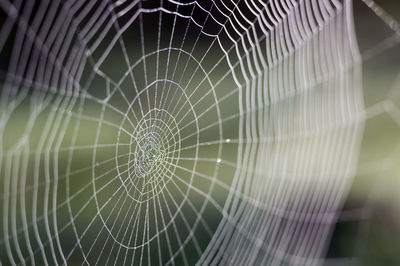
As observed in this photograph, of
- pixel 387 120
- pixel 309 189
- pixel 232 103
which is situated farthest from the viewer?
pixel 387 120

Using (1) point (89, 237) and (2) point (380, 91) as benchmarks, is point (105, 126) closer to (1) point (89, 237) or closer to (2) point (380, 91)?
(1) point (89, 237)

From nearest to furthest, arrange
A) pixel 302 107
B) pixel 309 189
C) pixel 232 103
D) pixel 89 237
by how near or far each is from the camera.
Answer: pixel 302 107, pixel 309 189, pixel 89 237, pixel 232 103

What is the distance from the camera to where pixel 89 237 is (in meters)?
2.31

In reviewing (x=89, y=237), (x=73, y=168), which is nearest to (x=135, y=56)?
(x=73, y=168)

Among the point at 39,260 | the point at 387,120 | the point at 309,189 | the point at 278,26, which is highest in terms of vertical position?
the point at 278,26

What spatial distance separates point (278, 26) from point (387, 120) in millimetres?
1252

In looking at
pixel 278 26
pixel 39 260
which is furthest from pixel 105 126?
pixel 278 26

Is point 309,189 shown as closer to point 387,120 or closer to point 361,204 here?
point 361,204

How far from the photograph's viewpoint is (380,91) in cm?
265

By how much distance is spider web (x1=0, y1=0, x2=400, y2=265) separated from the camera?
1.18 metres

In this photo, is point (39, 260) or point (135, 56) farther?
point (135, 56)

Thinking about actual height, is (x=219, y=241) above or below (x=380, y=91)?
below

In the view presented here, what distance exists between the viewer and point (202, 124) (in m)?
2.62

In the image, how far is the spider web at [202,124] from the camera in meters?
1.18
